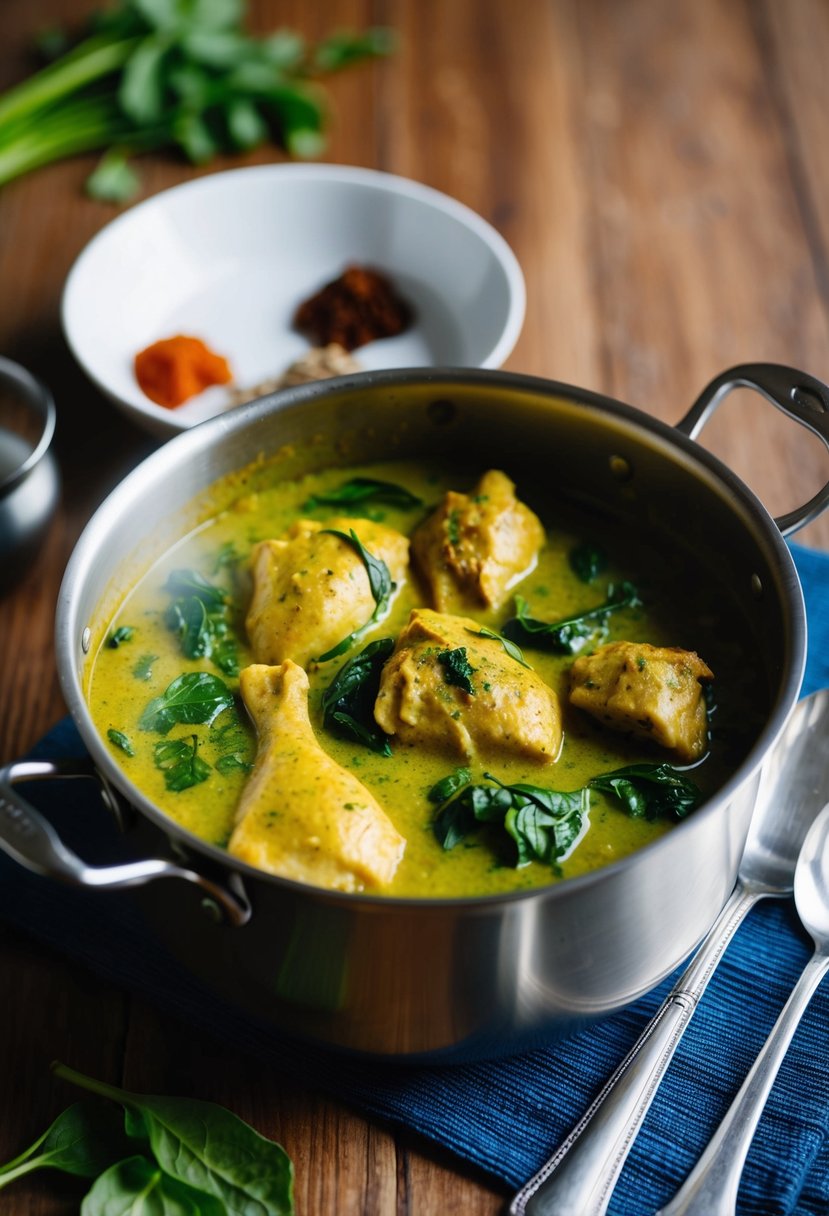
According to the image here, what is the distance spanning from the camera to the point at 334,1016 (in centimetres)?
237

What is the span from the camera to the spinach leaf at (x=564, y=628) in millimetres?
2980

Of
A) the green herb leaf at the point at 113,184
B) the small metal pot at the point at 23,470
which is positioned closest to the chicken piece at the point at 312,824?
the small metal pot at the point at 23,470

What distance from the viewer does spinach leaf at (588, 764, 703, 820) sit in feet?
8.56

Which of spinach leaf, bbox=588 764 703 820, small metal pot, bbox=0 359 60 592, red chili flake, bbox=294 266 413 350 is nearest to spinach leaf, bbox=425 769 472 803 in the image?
spinach leaf, bbox=588 764 703 820

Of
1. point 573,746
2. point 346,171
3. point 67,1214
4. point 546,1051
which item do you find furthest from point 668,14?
point 67,1214

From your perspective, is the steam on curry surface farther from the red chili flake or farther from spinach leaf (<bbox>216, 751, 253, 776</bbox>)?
the red chili flake

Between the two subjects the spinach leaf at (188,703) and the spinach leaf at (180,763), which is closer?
the spinach leaf at (180,763)

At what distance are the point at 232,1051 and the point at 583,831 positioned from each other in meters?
0.89

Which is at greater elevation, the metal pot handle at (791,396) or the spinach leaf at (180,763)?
the metal pot handle at (791,396)

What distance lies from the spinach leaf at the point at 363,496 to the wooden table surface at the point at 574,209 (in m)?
0.95

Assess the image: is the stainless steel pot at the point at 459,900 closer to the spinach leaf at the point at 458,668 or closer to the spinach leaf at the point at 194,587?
the spinach leaf at the point at 194,587

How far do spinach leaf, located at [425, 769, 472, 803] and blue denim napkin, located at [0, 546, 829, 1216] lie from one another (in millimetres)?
552

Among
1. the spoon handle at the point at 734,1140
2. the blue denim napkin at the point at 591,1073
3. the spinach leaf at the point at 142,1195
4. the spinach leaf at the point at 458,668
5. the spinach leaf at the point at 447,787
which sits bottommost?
the spinach leaf at the point at 142,1195

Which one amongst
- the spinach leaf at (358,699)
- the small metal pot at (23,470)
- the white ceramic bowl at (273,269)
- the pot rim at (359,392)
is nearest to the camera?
the pot rim at (359,392)
